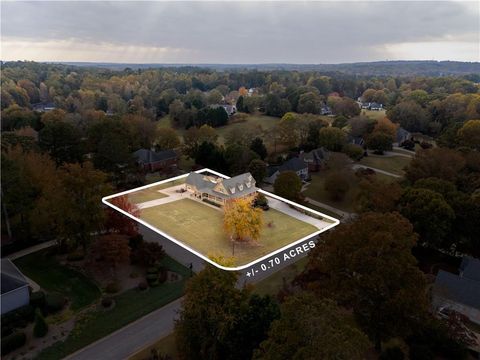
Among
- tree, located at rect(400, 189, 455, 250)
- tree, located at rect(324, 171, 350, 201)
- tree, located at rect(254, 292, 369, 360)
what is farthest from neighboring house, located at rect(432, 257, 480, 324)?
tree, located at rect(324, 171, 350, 201)

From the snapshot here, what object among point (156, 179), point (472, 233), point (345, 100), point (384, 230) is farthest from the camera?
point (345, 100)

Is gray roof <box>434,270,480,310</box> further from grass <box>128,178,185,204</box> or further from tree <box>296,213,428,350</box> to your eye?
grass <box>128,178,185,204</box>

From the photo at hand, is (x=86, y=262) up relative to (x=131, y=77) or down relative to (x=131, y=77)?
down

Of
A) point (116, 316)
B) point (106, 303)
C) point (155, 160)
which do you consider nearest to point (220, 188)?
point (155, 160)

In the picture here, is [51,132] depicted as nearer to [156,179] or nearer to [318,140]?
[156,179]

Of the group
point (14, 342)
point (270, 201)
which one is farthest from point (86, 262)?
point (270, 201)
